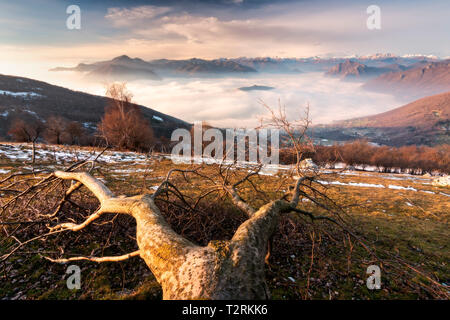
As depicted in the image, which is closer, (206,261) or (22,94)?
(206,261)

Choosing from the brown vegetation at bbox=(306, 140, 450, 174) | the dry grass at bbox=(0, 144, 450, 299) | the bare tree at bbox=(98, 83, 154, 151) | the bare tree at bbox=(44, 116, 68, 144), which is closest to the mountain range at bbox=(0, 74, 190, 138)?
the bare tree at bbox=(44, 116, 68, 144)

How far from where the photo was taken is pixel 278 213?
127 inches

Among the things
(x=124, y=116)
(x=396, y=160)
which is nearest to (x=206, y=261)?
(x=124, y=116)

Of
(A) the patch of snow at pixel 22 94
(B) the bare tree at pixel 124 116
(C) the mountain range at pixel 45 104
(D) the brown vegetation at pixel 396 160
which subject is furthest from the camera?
(A) the patch of snow at pixel 22 94

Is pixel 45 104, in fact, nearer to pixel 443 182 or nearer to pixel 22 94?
pixel 22 94

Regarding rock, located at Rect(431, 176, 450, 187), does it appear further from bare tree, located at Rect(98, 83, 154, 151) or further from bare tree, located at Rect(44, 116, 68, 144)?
bare tree, located at Rect(44, 116, 68, 144)

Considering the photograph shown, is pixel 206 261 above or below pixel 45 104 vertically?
below

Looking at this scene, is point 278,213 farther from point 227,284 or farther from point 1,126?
point 1,126

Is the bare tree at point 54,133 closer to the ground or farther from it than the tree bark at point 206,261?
farther from it

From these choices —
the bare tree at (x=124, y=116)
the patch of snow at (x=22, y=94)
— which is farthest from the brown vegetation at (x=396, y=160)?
the patch of snow at (x=22, y=94)

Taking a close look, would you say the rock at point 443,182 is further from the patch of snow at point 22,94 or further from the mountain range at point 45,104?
the patch of snow at point 22,94
